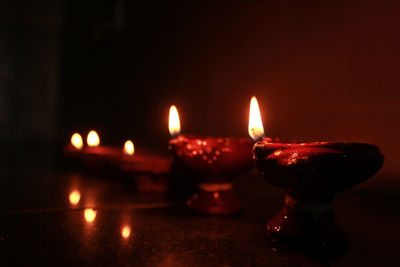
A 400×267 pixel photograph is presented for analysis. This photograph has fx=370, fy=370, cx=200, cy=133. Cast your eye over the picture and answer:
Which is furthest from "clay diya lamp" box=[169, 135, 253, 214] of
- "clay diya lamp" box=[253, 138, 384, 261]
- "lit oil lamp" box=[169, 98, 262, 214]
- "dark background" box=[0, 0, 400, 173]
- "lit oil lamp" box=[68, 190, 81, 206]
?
"dark background" box=[0, 0, 400, 173]

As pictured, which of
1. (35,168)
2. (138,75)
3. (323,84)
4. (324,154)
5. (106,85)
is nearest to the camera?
(324,154)

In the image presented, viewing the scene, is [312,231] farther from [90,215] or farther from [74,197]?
[74,197]

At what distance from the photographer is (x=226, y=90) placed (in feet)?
3.98

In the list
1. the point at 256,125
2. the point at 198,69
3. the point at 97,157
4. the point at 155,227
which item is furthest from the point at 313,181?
the point at 198,69

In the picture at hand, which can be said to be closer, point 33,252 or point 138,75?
point 33,252

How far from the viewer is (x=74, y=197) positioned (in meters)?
0.76

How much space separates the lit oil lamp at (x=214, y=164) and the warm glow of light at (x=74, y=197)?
0.24 metres

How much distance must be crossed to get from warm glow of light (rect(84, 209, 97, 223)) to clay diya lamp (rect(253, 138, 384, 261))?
0.28m

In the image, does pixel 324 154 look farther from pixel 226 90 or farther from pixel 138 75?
pixel 138 75

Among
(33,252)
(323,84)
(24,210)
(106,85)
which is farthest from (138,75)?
(33,252)

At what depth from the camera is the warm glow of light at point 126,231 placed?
0.50m

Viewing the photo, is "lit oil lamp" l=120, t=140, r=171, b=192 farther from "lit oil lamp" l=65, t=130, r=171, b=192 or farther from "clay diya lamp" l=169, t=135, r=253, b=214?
"clay diya lamp" l=169, t=135, r=253, b=214

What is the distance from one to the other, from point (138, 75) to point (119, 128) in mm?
269

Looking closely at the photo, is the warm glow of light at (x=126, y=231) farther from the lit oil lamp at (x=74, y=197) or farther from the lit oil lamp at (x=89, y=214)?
the lit oil lamp at (x=74, y=197)
